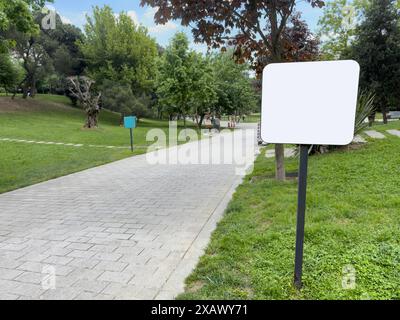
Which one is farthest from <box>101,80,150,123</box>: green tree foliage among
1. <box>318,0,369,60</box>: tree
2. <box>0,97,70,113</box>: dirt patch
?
<box>318,0,369,60</box>: tree

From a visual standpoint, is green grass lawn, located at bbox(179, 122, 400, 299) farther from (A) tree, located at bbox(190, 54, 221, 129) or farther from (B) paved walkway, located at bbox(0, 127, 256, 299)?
(A) tree, located at bbox(190, 54, 221, 129)

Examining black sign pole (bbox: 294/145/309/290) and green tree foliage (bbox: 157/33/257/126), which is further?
green tree foliage (bbox: 157/33/257/126)

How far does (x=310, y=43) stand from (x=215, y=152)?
5.80 metres

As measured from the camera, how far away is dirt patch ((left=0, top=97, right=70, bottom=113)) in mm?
27672

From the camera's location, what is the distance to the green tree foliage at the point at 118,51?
3086 cm

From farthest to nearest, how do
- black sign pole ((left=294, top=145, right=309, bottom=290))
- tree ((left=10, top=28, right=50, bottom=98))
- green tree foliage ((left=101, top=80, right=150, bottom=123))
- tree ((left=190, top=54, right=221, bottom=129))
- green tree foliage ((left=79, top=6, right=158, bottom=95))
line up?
tree ((left=10, top=28, right=50, bottom=98))
green tree foliage ((left=79, top=6, right=158, bottom=95))
green tree foliage ((left=101, top=80, right=150, bottom=123))
tree ((left=190, top=54, right=221, bottom=129))
black sign pole ((left=294, top=145, right=309, bottom=290))

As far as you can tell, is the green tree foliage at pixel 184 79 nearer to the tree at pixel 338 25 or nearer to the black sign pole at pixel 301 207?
the tree at pixel 338 25

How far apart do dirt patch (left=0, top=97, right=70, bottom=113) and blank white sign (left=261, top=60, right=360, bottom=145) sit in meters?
29.6

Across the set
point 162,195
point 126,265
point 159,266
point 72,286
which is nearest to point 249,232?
point 159,266

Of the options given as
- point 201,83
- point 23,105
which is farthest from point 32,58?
point 201,83

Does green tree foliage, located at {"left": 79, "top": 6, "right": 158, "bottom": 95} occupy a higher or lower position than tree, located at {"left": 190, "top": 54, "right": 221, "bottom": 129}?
higher

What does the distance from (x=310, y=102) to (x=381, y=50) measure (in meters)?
16.5

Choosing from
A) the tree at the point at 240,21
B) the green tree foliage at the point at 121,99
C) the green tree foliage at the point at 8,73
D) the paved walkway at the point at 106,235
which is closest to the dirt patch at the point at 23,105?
the green tree foliage at the point at 8,73
